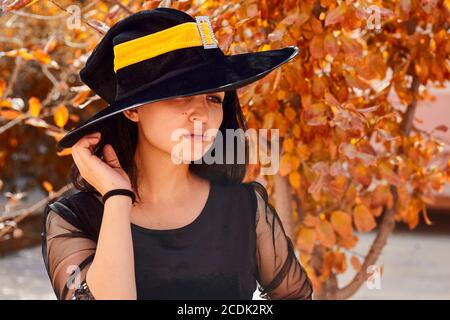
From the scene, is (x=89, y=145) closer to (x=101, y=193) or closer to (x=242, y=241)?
(x=101, y=193)

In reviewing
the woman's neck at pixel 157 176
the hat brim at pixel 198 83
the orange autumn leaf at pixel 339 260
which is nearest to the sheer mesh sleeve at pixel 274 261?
the woman's neck at pixel 157 176

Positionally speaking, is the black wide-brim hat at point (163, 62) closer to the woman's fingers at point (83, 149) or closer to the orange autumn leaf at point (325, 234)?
the woman's fingers at point (83, 149)

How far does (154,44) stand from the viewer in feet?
5.23

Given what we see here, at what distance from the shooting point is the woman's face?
1.60 meters

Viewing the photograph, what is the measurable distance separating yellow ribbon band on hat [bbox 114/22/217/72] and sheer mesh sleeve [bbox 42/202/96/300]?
29 cm

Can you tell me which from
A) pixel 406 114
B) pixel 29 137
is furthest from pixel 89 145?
pixel 29 137

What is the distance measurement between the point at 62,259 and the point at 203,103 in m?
0.38

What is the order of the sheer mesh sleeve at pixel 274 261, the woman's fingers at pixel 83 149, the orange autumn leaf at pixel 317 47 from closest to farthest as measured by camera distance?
1. the woman's fingers at pixel 83 149
2. the sheer mesh sleeve at pixel 274 261
3. the orange autumn leaf at pixel 317 47

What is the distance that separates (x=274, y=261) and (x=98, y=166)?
15.8 inches

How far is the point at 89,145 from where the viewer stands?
5.44 feet

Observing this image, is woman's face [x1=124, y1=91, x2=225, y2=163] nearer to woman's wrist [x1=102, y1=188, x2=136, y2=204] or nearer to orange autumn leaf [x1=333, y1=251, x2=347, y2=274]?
woman's wrist [x1=102, y1=188, x2=136, y2=204]

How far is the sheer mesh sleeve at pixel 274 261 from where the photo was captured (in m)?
1.75

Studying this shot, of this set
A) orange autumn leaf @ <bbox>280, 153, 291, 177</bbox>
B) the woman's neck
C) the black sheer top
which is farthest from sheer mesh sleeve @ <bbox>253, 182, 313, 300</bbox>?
orange autumn leaf @ <bbox>280, 153, 291, 177</bbox>

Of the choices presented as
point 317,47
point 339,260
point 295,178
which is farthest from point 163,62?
point 339,260
